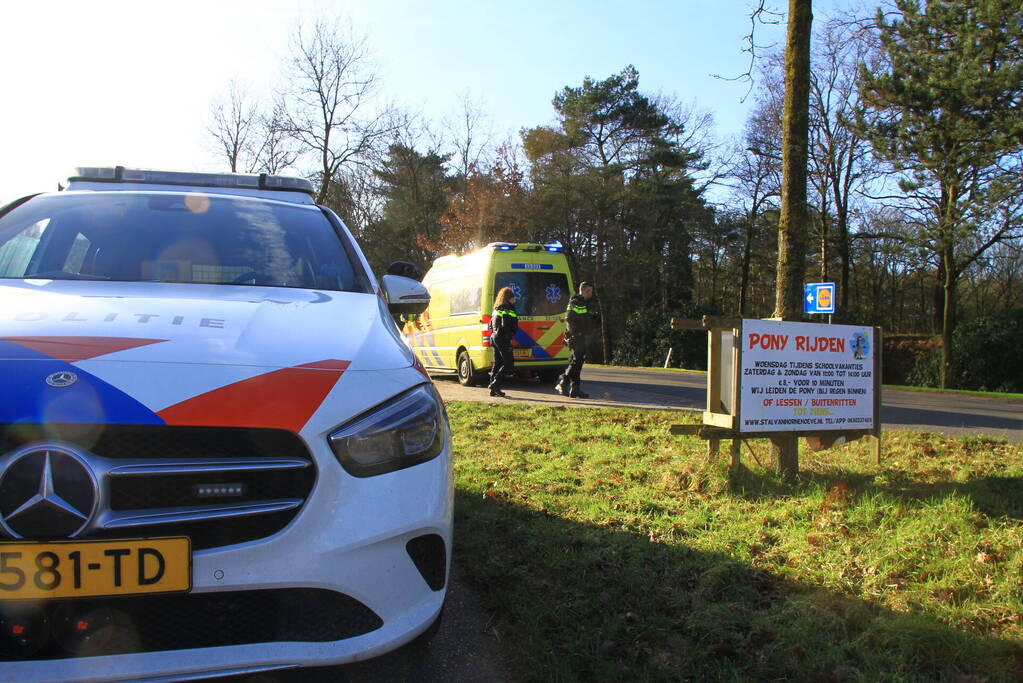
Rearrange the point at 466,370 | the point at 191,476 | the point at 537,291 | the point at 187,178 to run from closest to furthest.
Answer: the point at 191,476
the point at 187,178
the point at 537,291
the point at 466,370

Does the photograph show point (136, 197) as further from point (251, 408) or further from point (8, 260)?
point (251, 408)

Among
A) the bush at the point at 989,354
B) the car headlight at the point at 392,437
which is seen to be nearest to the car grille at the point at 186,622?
the car headlight at the point at 392,437

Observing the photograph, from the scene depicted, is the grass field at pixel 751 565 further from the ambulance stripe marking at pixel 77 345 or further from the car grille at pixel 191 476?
the ambulance stripe marking at pixel 77 345

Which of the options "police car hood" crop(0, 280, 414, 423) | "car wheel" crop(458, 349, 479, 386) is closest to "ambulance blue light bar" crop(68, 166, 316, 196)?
"police car hood" crop(0, 280, 414, 423)

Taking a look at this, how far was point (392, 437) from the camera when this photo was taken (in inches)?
82.3

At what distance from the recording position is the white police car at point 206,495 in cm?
176

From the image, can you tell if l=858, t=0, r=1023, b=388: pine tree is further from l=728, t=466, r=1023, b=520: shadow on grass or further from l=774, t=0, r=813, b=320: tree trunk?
l=728, t=466, r=1023, b=520: shadow on grass

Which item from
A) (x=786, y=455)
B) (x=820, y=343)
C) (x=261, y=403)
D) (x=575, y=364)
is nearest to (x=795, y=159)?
(x=820, y=343)

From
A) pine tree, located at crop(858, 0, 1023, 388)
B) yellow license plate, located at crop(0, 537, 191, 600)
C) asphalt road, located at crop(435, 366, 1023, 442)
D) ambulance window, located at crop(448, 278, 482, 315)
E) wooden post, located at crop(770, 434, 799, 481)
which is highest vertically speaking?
pine tree, located at crop(858, 0, 1023, 388)

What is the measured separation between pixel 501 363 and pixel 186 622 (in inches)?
373

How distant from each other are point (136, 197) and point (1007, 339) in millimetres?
24762

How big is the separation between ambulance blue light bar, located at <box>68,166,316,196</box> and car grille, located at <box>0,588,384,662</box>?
9.44 ft

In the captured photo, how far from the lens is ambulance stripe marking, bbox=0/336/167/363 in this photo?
1.97 meters

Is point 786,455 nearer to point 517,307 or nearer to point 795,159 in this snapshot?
point 795,159
